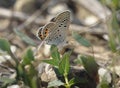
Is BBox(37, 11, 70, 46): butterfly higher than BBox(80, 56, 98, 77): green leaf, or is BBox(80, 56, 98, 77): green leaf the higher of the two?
BBox(37, 11, 70, 46): butterfly

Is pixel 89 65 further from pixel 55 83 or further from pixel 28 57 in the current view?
pixel 28 57

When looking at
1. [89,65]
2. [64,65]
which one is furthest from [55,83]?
[89,65]

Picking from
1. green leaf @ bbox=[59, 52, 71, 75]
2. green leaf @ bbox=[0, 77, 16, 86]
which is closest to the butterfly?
green leaf @ bbox=[59, 52, 71, 75]

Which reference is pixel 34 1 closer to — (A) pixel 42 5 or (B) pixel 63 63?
(A) pixel 42 5

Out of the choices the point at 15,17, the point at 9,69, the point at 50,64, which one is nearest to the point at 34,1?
the point at 15,17

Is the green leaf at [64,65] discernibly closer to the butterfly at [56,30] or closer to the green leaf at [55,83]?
the green leaf at [55,83]

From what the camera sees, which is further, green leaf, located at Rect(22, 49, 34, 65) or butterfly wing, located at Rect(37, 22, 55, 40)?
green leaf, located at Rect(22, 49, 34, 65)

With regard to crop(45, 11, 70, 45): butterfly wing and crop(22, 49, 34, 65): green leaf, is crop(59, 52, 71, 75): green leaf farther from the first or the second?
crop(22, 49, 34, 65): green leaf


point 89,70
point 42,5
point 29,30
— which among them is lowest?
point 89,70

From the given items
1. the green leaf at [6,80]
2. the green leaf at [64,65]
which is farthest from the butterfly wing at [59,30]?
the green leaf at [6,80]
